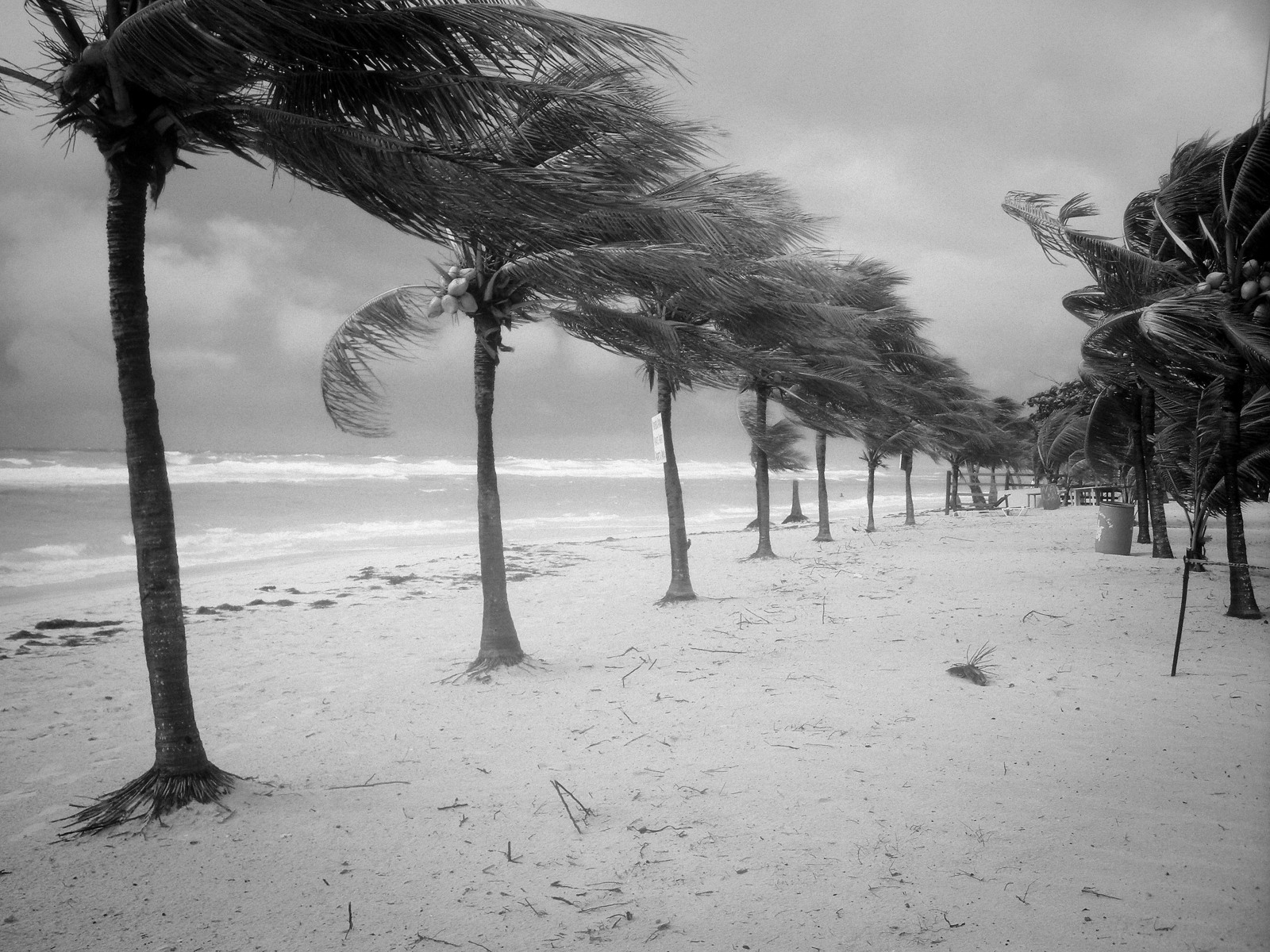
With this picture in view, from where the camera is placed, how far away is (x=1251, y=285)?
20.4 ft

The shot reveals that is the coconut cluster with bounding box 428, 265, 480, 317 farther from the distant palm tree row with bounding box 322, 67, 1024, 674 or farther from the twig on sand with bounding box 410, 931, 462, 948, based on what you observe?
the twig on sand with bounding box 410, 931, 462, 948

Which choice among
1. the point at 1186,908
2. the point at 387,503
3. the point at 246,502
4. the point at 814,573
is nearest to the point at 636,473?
the point at 387,503

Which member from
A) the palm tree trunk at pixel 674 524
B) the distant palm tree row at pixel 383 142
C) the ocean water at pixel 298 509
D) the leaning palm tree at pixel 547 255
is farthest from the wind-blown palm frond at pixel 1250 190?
the ocean water at pixel 298 509

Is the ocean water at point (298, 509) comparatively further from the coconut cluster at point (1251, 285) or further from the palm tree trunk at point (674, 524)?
the coconut cluster at point (1251, 285)

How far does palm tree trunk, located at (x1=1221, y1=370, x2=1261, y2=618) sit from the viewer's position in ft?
22.7

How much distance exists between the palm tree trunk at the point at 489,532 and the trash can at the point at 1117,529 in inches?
445

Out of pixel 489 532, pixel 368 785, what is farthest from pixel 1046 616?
pixel 368 785

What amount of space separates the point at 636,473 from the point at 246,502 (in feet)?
149

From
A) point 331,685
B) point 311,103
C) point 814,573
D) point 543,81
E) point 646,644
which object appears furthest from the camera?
point 814,573

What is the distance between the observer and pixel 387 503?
1270 inches

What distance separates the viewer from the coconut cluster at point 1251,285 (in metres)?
6.23

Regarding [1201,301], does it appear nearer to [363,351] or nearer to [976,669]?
[976,669]

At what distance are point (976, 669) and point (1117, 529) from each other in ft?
31.0

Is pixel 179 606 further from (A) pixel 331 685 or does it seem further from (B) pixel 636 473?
(B) pixel 636 473
